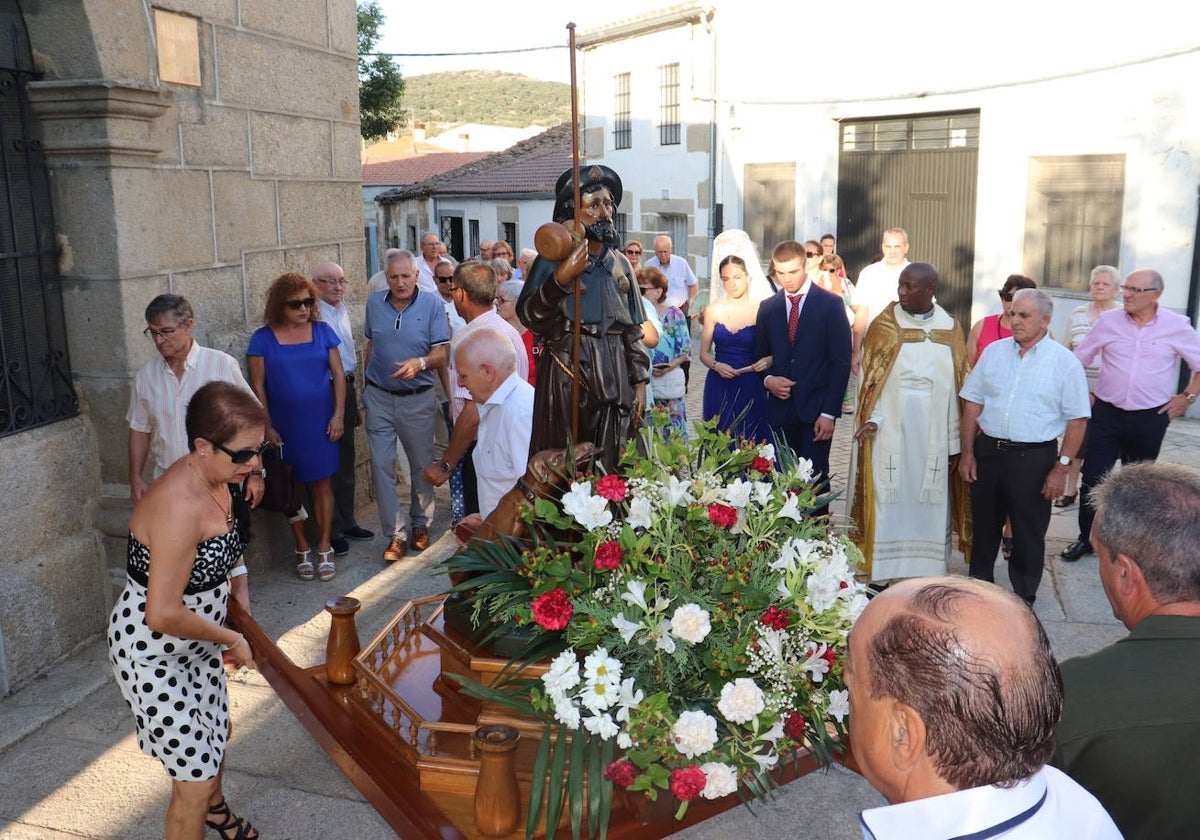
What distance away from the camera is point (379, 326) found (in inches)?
253

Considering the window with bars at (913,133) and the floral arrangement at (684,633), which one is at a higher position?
the window with bars at (913,133)

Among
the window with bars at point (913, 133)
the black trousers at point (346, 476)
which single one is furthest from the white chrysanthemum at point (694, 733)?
the window with bars at point (913, 133)

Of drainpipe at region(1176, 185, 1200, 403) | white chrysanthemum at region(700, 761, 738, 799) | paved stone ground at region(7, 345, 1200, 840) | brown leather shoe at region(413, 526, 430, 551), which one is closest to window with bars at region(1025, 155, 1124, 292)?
drainpipe at region(1176, 185, 1200, 403)

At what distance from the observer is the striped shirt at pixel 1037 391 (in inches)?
201

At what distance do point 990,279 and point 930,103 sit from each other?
2.50 metres

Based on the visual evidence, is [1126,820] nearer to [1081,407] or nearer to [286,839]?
[286,839]

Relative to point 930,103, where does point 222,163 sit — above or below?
below

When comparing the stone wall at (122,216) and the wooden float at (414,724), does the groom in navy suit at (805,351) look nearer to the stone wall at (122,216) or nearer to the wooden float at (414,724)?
the wooden float at (414,724)

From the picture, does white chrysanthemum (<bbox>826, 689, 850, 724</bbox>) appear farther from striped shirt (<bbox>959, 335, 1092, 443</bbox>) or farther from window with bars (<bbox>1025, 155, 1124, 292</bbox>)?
window with bars (<bbox>1025, 155, 1124, 292</bbox>)

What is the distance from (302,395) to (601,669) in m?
3.78

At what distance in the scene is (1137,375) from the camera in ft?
19.5

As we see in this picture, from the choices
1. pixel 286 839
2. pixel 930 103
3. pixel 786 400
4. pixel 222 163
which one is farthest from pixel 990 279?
pixel 286 839

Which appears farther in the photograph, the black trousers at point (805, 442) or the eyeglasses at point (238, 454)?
the black trousers at point (805, 442)

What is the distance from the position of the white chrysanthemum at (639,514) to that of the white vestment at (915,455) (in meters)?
3.04
